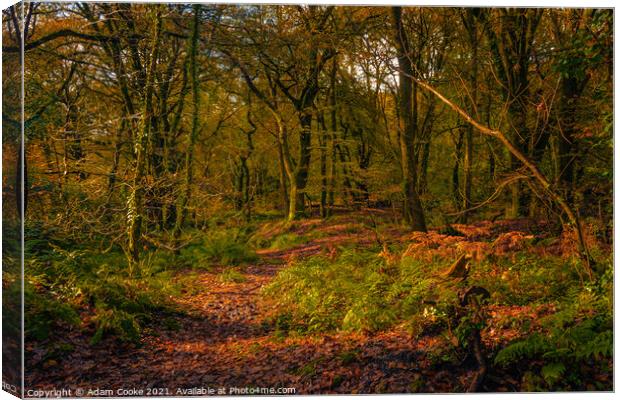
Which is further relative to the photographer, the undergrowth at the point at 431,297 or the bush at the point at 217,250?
the bush at the point at 217,250

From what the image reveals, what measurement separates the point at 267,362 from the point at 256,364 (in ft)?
0.37

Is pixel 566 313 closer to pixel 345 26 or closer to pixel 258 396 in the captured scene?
pixel 258 396

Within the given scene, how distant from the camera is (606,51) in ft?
15.5

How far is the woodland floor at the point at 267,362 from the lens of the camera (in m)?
4.52

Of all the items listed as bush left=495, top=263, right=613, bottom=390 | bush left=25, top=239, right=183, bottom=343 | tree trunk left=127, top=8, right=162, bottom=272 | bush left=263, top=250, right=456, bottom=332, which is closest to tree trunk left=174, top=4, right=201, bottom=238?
tree trunk left=127, top=8, right=162, bottom=272

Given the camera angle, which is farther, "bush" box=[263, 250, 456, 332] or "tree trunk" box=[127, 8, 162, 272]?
"tree trunk" box=[127, 8, 162, 272]

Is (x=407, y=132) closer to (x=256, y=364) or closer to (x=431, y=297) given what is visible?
(x=431, y=297)

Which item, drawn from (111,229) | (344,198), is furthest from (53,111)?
(344,198)

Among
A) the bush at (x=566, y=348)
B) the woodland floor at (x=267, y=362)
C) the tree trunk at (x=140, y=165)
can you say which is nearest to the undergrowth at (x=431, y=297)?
the bush at (x=566, y=348)

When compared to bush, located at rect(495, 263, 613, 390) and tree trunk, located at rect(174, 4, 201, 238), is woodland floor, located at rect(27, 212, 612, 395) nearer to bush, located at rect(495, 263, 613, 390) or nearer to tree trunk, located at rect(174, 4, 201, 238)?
bush, located at rect(495, 263, 613, 390)

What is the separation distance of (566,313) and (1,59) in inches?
241

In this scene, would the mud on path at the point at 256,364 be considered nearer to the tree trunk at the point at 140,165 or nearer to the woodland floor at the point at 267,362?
the woodland floor at the point at 267,362

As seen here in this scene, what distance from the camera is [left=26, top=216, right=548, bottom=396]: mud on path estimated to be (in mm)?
4535

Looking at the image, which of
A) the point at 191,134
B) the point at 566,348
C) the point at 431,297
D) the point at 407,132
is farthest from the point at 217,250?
the point at 566,348
